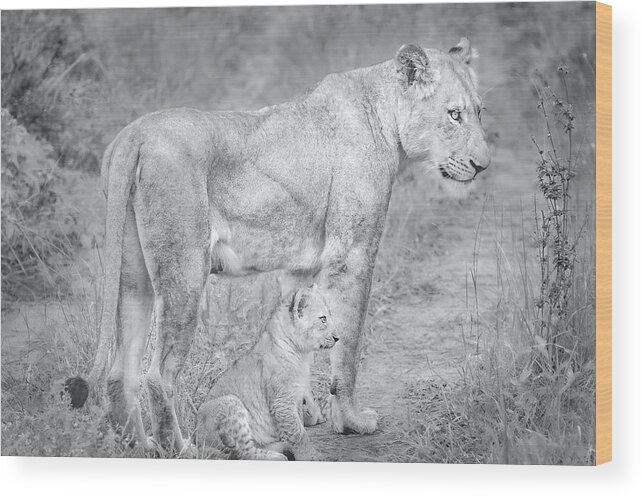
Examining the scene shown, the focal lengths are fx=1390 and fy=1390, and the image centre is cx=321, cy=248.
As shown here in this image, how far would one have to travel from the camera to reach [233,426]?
7527 millimetres

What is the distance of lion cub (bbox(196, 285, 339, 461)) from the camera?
7.48 metres

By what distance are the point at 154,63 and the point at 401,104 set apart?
56.4 inches

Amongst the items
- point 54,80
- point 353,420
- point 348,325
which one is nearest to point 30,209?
point 54,80

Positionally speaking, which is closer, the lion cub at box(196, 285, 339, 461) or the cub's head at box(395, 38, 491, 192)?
the lion cub at box(196, 285, 339, 461)

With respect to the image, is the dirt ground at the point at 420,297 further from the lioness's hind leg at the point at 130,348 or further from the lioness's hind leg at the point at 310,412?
the lioness's hind leg at the point at 130,348

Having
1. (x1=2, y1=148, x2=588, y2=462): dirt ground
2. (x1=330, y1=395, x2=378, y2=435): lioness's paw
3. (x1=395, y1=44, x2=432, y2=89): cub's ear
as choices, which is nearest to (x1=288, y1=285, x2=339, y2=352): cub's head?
(x1=2, y1=148, x2=588, y2=462): dirt ground

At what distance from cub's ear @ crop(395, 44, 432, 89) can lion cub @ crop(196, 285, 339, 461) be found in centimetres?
128

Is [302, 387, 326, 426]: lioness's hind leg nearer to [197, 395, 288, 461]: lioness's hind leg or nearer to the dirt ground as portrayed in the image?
the dirt ground

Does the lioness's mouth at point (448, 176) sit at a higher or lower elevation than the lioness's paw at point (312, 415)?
higher

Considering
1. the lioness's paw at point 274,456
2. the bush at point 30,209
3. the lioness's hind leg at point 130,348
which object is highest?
the bush at point 30,209

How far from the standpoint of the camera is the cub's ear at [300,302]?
7.54 meters

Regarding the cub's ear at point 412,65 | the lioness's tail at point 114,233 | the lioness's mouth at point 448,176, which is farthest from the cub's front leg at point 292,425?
the cub's ear at point 412,65

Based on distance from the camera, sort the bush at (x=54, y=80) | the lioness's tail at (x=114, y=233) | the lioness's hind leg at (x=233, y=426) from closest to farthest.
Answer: the lioness's tail at (x=114, y=233) < the lioness's hind leg at (x=233, y=426) < the bush at (x=54, y=80)

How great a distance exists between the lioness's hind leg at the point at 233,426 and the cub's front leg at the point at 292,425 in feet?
0.31
